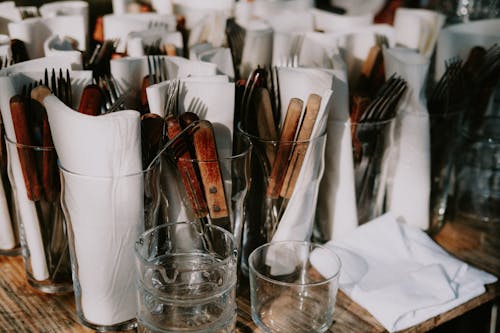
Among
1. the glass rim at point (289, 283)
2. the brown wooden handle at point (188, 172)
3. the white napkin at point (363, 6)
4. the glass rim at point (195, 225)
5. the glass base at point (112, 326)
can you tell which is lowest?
the glass base at point (112, 326)

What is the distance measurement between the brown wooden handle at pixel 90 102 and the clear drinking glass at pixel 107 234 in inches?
2.8

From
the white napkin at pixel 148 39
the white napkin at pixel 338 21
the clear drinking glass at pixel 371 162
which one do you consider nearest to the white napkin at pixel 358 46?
the white napkin at pixel 338 21

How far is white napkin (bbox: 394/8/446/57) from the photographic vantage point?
3.59 ft

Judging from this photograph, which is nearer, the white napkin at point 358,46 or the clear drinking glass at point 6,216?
the clear drinking glass at point 6,216

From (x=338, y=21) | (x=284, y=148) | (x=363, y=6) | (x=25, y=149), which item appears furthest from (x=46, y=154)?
(x=363, y=6)

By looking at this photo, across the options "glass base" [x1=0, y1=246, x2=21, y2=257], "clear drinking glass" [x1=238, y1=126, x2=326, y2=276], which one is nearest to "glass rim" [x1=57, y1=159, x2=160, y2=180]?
"clear drinking glass" [x1=238, y1=126, x2=326, y2=276]

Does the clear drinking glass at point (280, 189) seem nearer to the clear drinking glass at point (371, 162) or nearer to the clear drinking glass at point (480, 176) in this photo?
the clear drinking glass at point (371, 162)

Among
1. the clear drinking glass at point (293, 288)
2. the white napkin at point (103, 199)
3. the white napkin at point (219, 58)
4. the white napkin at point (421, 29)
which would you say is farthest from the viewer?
the white napkin at point (421, 29)

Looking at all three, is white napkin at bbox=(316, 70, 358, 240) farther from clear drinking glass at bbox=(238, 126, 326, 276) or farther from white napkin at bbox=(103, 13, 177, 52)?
white napkin at bbox=(103, 13, 177, 52)

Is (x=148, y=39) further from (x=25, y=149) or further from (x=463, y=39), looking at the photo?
(x=463, y=39)

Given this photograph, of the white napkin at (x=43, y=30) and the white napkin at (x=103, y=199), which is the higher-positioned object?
the white napkin at (x=43, y=30)

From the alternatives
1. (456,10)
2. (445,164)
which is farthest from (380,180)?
(456,10)

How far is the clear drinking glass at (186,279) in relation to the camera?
2.06 ft

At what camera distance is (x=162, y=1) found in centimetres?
116
